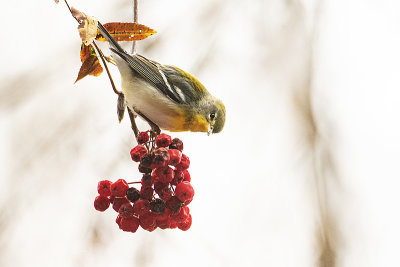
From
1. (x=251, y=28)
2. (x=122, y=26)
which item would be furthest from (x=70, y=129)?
(x=251, y=28)

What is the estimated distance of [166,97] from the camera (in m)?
1.24

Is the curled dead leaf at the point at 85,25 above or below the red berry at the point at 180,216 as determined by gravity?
above

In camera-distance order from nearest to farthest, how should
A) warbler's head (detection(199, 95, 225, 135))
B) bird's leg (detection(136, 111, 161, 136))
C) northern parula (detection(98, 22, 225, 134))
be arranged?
bird's leg (detection(136, 111, 161, 136))
northern parula (detection(98, 22, 225, 134))
warbler's head (detection(199, 95, 225, 135))

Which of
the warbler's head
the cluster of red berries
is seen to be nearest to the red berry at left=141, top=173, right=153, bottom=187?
the cluster of red berries

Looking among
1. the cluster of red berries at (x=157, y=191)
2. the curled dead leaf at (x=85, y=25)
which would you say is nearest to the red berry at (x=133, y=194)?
the cluster of red berries at (x=157, y=191)

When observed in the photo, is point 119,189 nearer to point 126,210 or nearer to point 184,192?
point 126,210

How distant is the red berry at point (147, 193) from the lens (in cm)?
89

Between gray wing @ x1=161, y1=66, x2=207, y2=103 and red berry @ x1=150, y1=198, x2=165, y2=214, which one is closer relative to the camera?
red berry @ x1=150, y1=198, x2=165, y2=214

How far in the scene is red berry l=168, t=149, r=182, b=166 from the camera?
2.83 ft

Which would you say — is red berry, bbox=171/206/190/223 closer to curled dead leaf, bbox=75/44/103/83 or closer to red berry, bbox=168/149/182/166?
red berry, bbox=168/149/182/166

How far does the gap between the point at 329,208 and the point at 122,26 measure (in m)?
1.11

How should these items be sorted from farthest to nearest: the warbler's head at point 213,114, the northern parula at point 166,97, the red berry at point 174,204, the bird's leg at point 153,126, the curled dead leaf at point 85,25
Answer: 1. the warbler's head at point 213,114
2. the northern parula at point 166,97
3. the bird's leg at point 153,126
4. the red berry at point 174,204
5. the curled dead leaf at point 85,25

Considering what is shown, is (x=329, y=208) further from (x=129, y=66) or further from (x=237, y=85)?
(x=129, y=66)

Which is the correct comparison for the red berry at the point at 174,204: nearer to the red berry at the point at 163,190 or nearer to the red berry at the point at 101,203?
the red berry at the point at 163,190
